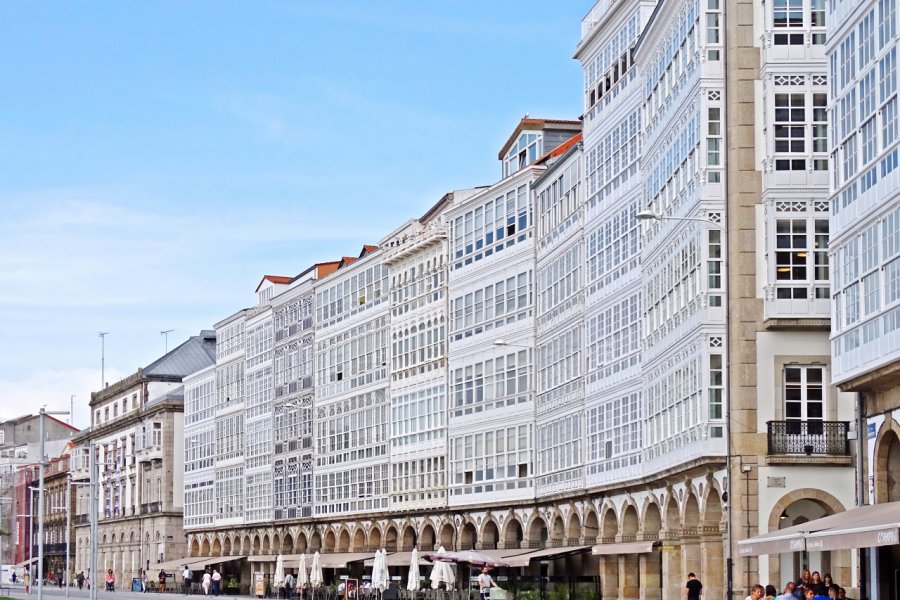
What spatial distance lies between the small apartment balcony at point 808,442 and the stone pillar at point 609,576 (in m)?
16.2

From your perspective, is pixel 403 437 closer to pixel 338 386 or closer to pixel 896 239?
pixel 338 386

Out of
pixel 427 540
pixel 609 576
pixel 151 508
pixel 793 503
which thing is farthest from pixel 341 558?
pixel 151 508

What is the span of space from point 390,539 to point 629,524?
99.2 feet

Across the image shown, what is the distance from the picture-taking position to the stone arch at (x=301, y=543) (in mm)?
99375

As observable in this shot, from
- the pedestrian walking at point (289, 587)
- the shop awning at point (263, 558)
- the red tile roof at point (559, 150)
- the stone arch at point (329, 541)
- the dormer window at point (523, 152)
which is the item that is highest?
the dormer window at point (523, 152)

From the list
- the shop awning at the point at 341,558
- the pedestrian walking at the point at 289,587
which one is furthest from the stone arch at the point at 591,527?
the pedestrian walking at the point at 289,587

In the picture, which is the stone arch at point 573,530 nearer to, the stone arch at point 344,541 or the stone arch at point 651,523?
the stone arch at point 651,523

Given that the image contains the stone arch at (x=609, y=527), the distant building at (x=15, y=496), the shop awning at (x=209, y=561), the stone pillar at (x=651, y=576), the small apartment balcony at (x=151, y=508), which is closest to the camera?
the stone pillar at (x=651, y=576)

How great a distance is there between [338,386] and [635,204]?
126 ft

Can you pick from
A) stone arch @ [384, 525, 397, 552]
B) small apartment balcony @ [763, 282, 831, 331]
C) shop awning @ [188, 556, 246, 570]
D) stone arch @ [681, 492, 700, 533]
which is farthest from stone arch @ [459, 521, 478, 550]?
small apartment balcony @ [763, 282, 831, 331]

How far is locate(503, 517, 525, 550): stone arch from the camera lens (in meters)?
72.2

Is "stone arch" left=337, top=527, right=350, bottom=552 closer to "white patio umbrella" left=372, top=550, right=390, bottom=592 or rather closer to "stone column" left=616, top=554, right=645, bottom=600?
"white patio umbrella" left=372, top=550, right=390, bottom=592

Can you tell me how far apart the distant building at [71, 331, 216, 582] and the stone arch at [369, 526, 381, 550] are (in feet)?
134

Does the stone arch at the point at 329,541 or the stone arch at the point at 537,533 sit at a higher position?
the stone arch at the point at 537,533
